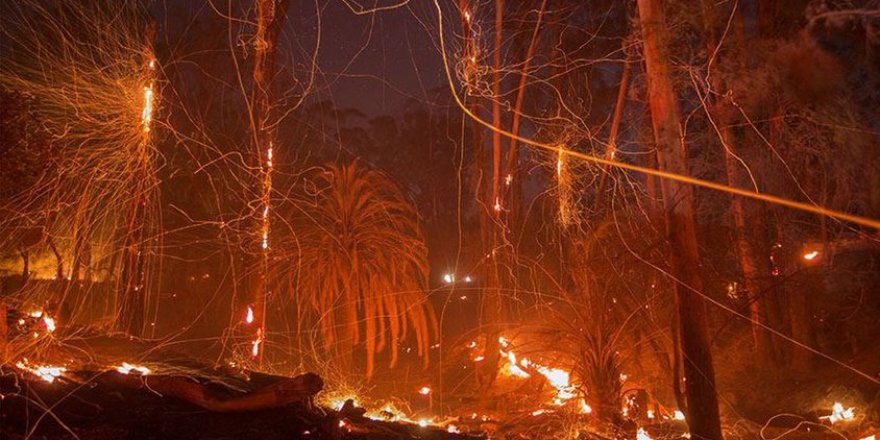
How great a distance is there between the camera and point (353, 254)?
49.8 ft

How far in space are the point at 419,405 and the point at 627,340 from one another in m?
6.05

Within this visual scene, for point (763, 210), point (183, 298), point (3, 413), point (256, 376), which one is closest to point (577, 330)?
point (256, 376)

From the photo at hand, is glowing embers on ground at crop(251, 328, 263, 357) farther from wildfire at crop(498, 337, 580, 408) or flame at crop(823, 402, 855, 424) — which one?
flame at crop(823, 402, 855, 424)

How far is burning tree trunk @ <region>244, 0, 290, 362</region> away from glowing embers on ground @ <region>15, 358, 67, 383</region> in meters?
4.01

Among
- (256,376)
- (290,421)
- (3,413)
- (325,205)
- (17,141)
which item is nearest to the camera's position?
(3,413)

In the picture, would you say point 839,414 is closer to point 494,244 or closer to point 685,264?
point 685,264

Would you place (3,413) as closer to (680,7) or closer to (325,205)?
(325,205)

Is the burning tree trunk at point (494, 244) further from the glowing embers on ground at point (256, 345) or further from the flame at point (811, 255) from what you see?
the flame at point (811, 255)

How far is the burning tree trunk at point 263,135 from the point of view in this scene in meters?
11.5

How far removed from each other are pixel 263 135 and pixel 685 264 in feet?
22.9

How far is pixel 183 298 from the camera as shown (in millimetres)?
22703

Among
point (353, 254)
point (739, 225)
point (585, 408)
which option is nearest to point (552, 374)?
point (585, 408)

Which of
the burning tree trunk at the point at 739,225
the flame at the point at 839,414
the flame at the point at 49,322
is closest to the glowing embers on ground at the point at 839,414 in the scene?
the flame at the point at 839,414

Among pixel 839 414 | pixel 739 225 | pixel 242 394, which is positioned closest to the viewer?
pixel 242 394
